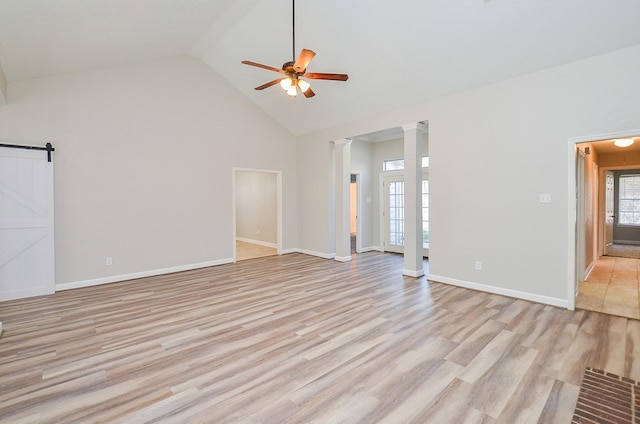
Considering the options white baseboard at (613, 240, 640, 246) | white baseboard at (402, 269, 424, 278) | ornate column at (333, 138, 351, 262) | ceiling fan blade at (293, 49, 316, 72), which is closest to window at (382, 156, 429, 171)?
ornate column at (333, 138, 351, 262)

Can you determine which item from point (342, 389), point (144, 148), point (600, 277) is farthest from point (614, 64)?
point (144, 148)

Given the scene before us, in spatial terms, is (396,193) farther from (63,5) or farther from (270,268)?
(63,5)

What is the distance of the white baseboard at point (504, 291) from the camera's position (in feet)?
12.6

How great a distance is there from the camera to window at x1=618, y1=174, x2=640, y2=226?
873 centimetres

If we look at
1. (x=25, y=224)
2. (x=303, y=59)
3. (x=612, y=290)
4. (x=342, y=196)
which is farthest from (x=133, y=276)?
(x=612, y=290)

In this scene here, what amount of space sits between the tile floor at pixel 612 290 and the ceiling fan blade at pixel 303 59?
14.7 feet

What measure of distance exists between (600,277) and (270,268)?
6.02 metres

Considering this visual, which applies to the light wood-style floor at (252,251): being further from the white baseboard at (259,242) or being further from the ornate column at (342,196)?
the ornate column at (342,196)

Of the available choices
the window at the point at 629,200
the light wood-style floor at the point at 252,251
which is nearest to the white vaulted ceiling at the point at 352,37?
the light wood-style floor at the point at 252,251

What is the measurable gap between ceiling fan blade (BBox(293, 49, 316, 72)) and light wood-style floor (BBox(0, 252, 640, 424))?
9.61 feet

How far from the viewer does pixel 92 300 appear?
424cm

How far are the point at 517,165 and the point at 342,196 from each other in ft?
11.8

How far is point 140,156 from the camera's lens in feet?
17.9

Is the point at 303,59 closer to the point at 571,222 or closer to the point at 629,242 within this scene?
the point at 571,222
